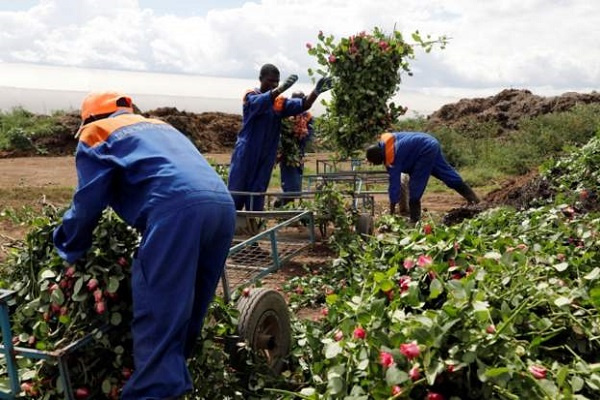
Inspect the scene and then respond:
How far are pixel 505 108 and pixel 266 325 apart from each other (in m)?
22.3

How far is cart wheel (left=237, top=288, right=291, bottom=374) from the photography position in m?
3.37

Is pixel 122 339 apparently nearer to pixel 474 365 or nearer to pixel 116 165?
pixel 116 165

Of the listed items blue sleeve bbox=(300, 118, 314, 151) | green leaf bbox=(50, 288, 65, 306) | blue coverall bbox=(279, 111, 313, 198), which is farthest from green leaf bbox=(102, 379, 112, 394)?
blue sleeve bbox=(300, 118, 314, 151)

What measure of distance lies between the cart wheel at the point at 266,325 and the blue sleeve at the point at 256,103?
3.28m

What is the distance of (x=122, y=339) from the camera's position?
2.81 m

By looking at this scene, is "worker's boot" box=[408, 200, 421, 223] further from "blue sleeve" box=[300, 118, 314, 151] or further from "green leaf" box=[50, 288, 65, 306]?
"green leaf" box=[50, 288, 65, 306]

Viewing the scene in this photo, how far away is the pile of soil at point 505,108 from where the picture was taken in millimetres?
21938

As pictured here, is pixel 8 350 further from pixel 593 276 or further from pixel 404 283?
pixel 593 276

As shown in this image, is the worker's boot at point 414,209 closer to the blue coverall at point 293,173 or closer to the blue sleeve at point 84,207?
the blue coverall at point 293,173

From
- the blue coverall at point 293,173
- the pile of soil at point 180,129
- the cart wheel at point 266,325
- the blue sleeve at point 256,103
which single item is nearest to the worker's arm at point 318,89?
the blue sleeve at point 256,103

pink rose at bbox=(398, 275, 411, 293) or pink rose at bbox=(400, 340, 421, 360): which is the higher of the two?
pink rose at bbox=(398, 275, 411, 293)

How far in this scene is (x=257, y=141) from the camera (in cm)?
686

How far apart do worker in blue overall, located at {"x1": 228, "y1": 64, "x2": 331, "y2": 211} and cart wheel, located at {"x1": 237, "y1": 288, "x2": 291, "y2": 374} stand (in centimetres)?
300

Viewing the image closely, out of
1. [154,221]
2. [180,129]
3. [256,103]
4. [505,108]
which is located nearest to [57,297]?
→ [154,221]
